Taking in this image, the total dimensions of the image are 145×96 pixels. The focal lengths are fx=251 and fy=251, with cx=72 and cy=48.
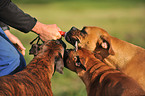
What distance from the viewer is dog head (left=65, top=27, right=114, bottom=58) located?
15.3 feet

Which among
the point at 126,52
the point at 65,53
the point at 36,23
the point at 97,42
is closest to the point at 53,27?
the point at 36,23

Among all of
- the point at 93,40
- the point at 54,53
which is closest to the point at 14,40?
the point at 54,53

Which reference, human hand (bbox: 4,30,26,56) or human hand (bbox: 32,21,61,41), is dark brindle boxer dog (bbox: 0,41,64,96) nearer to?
human hand (bbox: 32,21,61,41)

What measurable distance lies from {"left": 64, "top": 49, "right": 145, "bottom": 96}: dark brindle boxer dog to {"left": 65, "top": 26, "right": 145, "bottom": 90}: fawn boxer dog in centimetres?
30

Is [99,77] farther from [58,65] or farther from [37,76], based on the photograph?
[37,76]

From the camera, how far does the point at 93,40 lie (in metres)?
4.84

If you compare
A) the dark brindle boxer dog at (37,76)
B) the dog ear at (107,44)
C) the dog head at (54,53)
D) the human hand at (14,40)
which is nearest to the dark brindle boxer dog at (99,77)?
the dog ear at (107,44)

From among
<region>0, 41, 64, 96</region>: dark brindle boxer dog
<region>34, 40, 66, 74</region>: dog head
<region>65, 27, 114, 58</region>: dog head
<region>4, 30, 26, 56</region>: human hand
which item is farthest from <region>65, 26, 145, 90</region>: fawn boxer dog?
<region>4, 30, 26, 56</region>: human hand

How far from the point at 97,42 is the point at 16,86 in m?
2.34

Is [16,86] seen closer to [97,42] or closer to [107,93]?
[107,93]

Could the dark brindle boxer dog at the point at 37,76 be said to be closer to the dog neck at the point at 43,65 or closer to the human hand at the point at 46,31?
the dog neck at the point at 43,65

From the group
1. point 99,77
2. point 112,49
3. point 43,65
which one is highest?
point 43,65

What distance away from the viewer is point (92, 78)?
4.25 m

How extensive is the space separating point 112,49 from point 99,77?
71 centimetres
